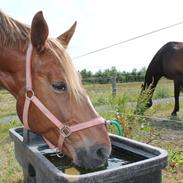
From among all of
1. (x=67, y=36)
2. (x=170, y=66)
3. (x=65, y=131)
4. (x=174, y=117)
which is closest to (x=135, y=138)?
(x=67, y=36)

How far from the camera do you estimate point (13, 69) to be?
2254 mm

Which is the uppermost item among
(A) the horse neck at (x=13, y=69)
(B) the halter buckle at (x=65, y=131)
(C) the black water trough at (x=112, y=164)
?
(A) the horse neck at (x=13, y=69)

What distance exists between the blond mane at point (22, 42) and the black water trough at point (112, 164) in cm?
51

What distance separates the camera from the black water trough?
2.03 m

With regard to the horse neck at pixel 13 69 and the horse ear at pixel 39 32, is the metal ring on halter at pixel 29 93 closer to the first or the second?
the horse neck at pixel 13 69

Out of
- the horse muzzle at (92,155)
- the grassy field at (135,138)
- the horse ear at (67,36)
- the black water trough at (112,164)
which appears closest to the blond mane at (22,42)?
the horse ear at (67,36)

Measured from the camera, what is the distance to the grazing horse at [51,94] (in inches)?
79.9

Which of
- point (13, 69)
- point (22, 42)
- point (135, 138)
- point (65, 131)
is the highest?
point (22, 42)

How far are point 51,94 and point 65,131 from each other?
0.81 feet

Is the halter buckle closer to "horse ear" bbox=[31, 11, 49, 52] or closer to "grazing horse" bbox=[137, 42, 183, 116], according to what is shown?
"horse ear" bbox=[31, 11, 49, 52]

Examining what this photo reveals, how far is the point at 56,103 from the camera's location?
6.87 feet

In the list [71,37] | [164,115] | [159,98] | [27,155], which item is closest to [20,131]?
[27,155]

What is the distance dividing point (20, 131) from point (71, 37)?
1835 millimetres

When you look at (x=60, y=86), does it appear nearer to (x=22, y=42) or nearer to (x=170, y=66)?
(x=22, y=42)
